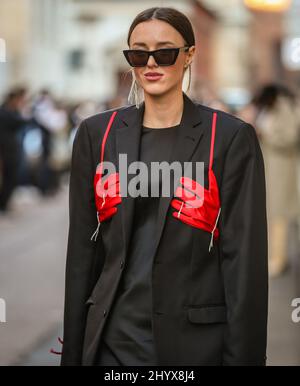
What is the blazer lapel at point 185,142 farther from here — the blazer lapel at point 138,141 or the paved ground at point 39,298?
the paved ground at point 39,298

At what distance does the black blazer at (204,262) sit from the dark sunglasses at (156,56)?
17cm

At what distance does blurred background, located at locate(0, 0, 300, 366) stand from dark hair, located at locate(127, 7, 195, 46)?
1.30ft

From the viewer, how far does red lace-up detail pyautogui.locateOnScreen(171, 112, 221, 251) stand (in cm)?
282

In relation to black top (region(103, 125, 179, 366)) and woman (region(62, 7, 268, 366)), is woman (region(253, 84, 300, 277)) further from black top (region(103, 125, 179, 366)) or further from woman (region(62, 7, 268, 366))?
black top (region(103, 125, 179, 366))

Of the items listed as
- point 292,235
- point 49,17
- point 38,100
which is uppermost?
point 49,17

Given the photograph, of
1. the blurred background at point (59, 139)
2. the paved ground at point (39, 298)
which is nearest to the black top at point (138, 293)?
the blurred background at point (59, 139)

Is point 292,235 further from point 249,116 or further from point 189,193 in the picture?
point 189,193

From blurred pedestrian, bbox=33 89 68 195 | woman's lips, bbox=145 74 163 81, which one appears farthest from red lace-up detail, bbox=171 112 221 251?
blurred pedestrian, bbox=33 89 68 195

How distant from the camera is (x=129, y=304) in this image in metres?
2.86

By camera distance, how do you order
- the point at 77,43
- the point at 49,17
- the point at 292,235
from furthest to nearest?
the point at 77,43, the point at 49,17, the point at 292,235

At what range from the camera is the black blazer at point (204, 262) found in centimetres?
284
